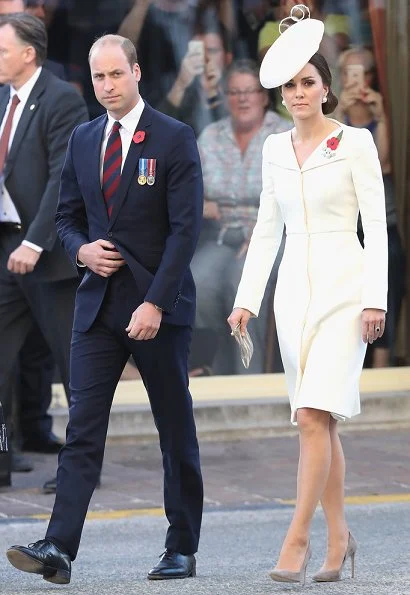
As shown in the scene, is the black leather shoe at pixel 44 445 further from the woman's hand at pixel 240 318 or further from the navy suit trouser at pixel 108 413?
the woman's hand at pixel 240 318

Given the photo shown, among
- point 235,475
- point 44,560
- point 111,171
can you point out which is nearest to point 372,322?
point 111,171

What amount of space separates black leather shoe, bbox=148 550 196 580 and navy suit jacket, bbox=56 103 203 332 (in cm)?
84

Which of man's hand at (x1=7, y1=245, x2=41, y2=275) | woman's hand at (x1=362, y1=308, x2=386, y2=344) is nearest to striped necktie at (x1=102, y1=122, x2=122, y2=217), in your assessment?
woman's hand at (x1=362, y1=308, x2=386, y2=344)

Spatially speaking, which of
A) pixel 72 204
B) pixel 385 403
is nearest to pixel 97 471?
pixel 72 204

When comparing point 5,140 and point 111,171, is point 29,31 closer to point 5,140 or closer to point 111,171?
point 5,140

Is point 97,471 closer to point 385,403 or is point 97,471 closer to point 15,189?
point 15,189

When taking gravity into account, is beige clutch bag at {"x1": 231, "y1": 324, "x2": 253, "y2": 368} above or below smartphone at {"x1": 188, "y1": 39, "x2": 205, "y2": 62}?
below

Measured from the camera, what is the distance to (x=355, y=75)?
10547 millimetres

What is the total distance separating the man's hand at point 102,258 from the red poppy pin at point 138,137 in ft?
1.22

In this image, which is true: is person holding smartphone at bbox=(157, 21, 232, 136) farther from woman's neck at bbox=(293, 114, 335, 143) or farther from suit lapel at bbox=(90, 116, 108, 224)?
woman's neck at bbox=(293, 114, 335, 143)

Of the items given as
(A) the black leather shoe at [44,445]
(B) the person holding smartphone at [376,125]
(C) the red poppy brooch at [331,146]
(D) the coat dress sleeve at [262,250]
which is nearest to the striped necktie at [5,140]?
(A) the black leather shoe at [44,445]

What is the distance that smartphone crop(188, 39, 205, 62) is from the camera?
33.9ft

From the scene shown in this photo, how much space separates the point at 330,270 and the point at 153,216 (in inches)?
26.3

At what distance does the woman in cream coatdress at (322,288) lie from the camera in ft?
19.1
